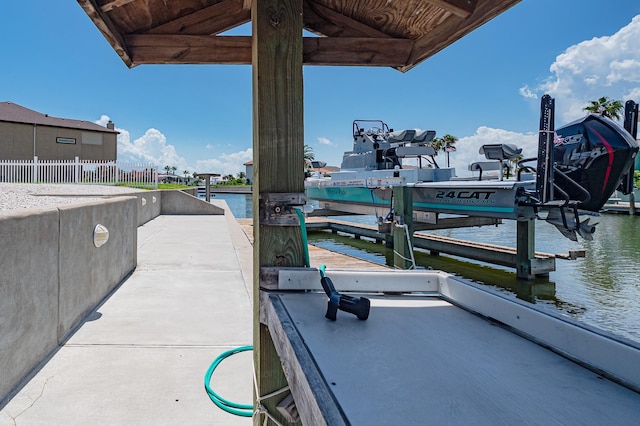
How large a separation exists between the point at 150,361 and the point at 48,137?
29863mm

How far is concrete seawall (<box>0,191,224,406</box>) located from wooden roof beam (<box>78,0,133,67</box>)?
112cm

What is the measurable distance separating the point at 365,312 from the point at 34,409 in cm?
194

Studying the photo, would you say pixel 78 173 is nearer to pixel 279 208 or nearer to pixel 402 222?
pixel 402 222

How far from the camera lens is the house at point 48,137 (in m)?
25.4

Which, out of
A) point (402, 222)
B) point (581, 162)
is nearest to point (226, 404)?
point (581, 162)

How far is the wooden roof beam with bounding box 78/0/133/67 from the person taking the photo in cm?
206

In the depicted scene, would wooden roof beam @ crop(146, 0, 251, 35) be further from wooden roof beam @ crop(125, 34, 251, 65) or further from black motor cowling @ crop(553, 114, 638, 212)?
black motor cowling @ crop(553, 114, 638, 212)

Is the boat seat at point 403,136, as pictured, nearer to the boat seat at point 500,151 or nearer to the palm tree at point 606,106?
the boat seat at point 500,151

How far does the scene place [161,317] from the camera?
3748mm

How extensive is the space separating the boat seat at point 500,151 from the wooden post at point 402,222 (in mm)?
1866

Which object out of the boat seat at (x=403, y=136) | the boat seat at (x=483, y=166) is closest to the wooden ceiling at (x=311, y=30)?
the boat seat at (x=483, y=166)

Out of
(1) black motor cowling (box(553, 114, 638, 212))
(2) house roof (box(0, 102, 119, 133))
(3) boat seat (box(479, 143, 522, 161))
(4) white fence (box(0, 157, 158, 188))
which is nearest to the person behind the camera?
(1) black motor cowling (box(553, 114, 638, 212))

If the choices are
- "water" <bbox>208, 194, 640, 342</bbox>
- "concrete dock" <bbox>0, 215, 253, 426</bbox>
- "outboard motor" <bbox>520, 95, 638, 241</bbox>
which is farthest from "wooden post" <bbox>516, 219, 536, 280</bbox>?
"concrete dock" <bbox>0, 215, 253, 426</bbox>

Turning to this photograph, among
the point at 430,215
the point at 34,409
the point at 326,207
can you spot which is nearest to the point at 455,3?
the point at 34,409
